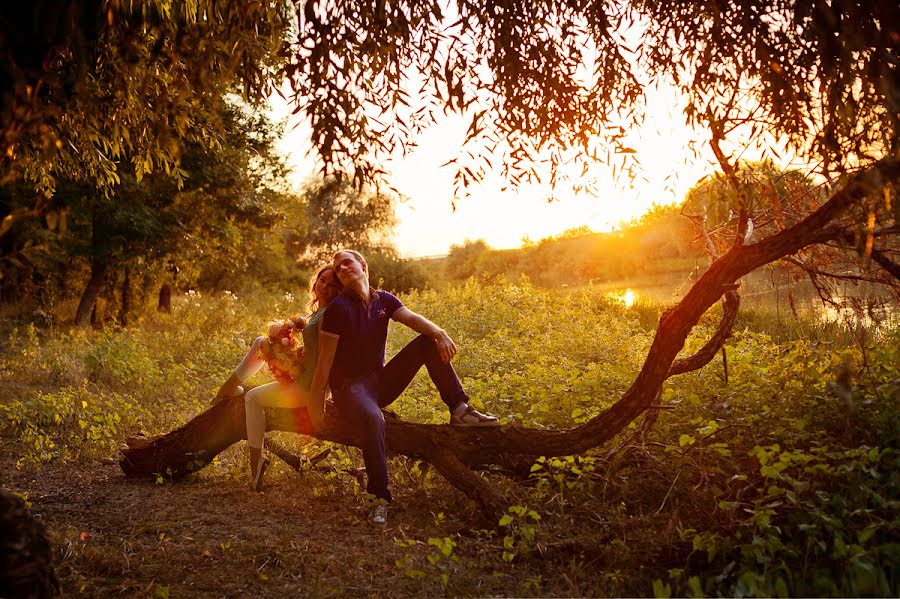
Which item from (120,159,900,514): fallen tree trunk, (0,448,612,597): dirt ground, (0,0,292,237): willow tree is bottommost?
(0,448,612,597): dirt ground

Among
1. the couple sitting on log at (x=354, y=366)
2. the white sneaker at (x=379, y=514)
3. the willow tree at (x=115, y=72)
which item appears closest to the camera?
the willow tree at (x=115, y=72)

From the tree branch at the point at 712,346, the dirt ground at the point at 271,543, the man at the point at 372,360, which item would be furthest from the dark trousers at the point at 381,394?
the tree branch at the point at 712,346

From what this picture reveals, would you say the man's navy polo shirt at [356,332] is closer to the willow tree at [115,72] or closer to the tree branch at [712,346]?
the willow tree at [115,72]

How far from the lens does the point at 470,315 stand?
1390 centimetres

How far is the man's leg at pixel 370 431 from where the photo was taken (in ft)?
15.2

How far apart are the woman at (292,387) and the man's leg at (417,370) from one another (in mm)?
552

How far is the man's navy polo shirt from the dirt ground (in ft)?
3.24

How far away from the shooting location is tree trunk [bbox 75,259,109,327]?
16.6 metres

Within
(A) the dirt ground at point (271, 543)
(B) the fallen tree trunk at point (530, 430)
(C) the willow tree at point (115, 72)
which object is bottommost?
(A) the dirt ground at point (271, 543)

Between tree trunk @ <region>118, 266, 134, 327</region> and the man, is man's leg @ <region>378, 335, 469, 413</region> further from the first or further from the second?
tree trunk @ <region>118, 266, 134, 327</region>

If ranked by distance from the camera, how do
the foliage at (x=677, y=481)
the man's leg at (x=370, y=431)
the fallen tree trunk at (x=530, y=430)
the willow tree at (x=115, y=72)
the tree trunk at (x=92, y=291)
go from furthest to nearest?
the tree trunk at (x=92, y=291)
the man's leg at (x=370, y=431)
the fallen tree trunk at (x=530, y=430)
the foliage at (x=677, y=481)
the willow tree at (x=115, y=72)

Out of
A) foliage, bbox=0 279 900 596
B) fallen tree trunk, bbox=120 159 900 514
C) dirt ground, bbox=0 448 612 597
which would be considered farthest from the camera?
fallen tree trunk, bbox=120 159 900 514

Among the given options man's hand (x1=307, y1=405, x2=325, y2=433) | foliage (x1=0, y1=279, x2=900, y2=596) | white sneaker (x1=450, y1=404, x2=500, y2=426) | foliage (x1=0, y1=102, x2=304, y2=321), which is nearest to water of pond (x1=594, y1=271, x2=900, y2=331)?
foliage (x1=0, y1=279, x2=900, y2=596)

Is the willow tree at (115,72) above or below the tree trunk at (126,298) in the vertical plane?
above
